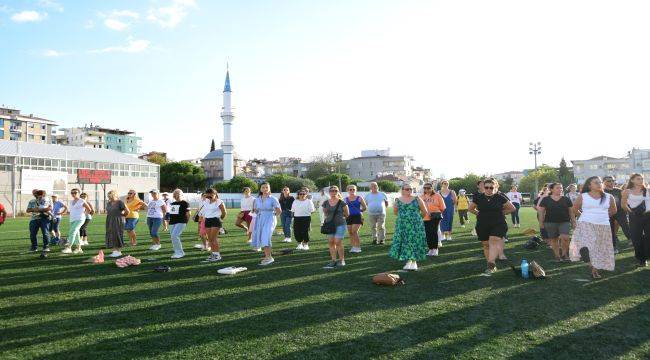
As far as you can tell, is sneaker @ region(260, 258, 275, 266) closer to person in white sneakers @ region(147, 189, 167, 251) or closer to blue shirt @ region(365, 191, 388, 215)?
blue shirt @ region(365, 191, 388, 215)

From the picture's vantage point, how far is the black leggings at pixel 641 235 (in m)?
9.48

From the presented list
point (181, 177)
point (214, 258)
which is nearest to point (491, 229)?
point (214, 258)

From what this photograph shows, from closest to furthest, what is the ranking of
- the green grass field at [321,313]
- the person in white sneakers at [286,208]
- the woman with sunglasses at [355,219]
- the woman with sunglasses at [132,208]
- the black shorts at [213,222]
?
the green grass field at [321,313]
the black shorts at [213,222]
the woman with sunglasses at [355,219]
the woman with sunglasses at [132,208]
the person in white sneakers at [286,208]

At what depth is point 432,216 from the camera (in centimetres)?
1141

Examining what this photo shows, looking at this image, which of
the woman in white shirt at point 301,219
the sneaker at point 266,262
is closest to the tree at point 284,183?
the woman in white shirt at point 301,219

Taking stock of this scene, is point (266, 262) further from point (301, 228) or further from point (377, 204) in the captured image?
point (377, 204)

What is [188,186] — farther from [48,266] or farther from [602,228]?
[602,228]

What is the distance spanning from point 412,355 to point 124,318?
3.79 m

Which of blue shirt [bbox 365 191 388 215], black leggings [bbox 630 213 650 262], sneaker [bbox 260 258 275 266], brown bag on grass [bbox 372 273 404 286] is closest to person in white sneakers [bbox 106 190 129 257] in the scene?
sneaker [bbox 260 258 275 266]

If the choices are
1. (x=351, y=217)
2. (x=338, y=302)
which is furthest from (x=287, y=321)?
(x=351, y=217)

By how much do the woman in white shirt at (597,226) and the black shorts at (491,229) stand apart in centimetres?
140

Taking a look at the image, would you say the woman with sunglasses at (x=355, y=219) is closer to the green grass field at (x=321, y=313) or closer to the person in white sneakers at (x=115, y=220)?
the green grass field at (x=321, y=313)

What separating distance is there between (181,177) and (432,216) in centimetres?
8769

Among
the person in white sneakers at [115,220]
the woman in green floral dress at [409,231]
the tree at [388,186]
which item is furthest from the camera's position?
the tree at [388,186]
